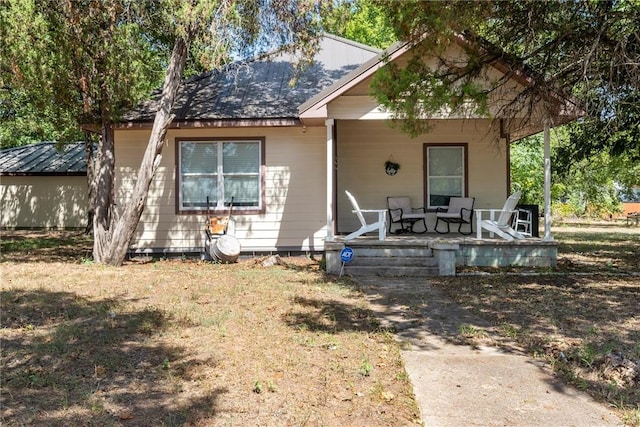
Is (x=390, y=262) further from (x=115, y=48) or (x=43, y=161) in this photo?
(x=43, y=161)

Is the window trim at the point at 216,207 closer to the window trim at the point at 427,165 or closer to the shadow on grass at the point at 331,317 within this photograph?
the window trim at the point at 427,165

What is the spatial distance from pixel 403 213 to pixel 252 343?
280 inches

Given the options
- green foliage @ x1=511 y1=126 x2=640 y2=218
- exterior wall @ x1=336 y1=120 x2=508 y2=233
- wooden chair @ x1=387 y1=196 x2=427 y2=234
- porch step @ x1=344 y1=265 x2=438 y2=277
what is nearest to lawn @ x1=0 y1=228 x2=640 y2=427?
porch step @ x1=344 y1=265 x2=438 y2=277

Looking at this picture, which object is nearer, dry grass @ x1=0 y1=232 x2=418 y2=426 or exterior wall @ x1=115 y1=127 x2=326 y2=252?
dry grass @ x1=0 y1=232 x2=418 y2=426

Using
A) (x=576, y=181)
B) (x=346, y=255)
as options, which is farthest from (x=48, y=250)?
(x=576, y=181)

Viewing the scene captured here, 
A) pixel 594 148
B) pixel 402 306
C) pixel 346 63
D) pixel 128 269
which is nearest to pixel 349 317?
pixel 402 306

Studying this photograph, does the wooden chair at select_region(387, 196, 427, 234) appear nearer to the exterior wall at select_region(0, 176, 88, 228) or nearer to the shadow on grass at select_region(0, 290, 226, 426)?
the shadow on grass at select_region(0, 290, 226, 426)

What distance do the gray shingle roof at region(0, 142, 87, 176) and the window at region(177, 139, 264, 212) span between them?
1230cm

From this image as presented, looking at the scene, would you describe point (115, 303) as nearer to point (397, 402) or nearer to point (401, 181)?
point (397, 402)

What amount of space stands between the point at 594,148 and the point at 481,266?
6.29 metres

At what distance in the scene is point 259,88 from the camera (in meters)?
11.6

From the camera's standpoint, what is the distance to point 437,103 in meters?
7.12

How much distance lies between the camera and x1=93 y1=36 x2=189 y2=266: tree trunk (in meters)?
9.48

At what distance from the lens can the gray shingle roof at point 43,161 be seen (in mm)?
20984
